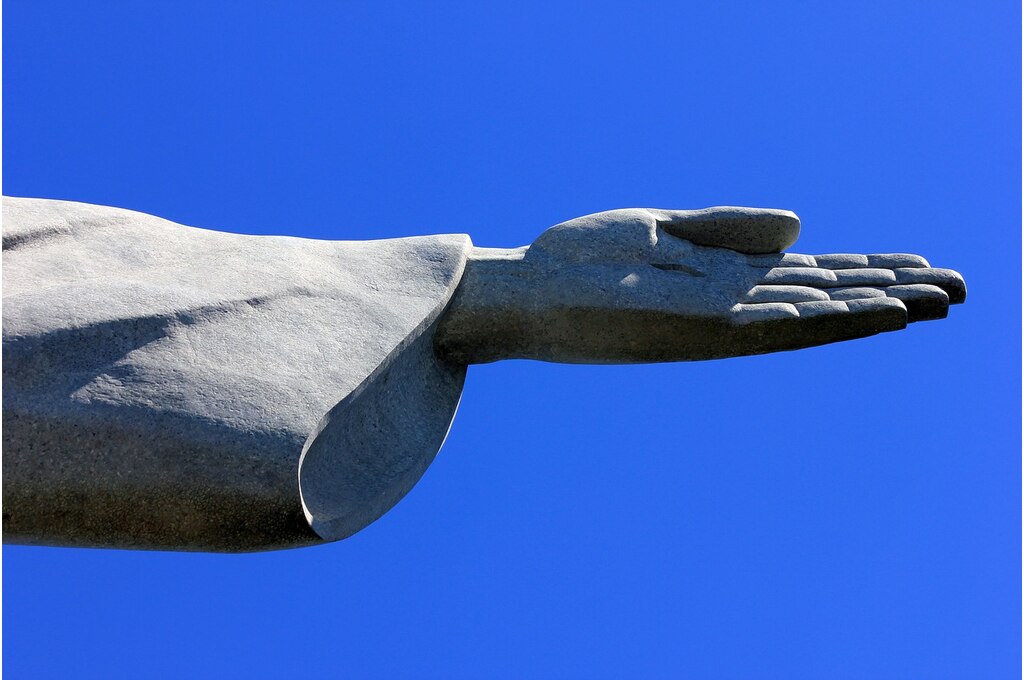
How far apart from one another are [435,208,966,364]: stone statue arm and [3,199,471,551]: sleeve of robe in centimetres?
18

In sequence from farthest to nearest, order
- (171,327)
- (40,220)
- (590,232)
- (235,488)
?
1. (590,232)
2. (40,220)
3. (171,327)
4. (235,488)

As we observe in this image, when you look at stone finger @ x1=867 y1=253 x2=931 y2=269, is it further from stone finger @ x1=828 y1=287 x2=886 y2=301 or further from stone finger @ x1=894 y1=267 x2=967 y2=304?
stone finger @ x1=828 y1=287 x2=886 y2=301

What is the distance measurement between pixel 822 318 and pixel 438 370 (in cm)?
126

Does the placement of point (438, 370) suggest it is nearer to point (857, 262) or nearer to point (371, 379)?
point (371, 379)

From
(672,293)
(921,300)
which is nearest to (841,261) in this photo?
(921,300)

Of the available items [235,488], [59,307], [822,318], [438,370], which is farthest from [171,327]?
[822,318]

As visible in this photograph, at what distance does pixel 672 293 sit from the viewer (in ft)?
14.6

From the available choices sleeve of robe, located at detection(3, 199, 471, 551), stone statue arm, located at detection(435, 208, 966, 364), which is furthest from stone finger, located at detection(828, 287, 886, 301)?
sleeve of robe, located at detection(3, 199, 471, 551)

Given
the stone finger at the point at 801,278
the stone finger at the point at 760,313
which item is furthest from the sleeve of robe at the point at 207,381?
the stone finger at the point at 801,278

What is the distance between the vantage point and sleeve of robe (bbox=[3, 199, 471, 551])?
12.0 feet

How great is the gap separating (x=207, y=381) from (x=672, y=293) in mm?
1513

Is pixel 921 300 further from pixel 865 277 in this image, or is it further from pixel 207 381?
pixel 207 381

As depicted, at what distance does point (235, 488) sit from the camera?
12.1ft

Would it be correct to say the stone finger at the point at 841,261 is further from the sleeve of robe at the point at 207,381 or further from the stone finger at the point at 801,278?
the sleeve of robe at the point at 207,381
